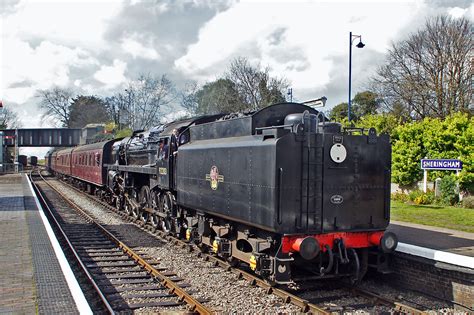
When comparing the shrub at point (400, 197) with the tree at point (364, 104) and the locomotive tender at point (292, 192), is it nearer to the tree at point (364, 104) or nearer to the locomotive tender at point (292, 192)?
the locomotive tender at point (292, 192)

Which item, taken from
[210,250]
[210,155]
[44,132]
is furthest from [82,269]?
[44,132]

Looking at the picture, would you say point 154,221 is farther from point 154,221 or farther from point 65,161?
point 65,161

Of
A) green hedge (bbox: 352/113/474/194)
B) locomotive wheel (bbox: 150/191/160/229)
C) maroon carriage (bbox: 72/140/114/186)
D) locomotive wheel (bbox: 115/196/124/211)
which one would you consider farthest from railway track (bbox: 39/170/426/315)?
maroon carriage (bbox: 72/140/114/186)

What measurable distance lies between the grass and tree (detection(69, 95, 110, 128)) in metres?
60.8

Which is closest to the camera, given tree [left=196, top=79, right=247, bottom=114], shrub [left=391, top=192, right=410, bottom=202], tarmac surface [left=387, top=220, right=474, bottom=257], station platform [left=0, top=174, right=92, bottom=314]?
station platform [left=0, top=174, right=92, bottom=314]

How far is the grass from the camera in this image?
1163cm

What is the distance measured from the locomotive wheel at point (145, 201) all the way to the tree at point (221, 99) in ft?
69.5

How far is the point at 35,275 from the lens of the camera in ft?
23.9

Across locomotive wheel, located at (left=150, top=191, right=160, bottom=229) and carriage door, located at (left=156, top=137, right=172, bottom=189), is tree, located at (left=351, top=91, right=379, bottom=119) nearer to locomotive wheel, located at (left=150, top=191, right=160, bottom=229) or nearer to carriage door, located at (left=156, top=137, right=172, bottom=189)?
locomotive wheel, located at (left=150, top=191, right=160, bottom=229)

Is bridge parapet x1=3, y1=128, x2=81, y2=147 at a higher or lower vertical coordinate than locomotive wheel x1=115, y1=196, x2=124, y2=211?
higher

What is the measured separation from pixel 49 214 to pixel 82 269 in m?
8.91

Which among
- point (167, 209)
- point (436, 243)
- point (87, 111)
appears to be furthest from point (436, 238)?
point (87, 111)

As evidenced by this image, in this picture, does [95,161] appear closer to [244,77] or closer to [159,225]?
[159,225]

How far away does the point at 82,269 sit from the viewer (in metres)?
8.80
